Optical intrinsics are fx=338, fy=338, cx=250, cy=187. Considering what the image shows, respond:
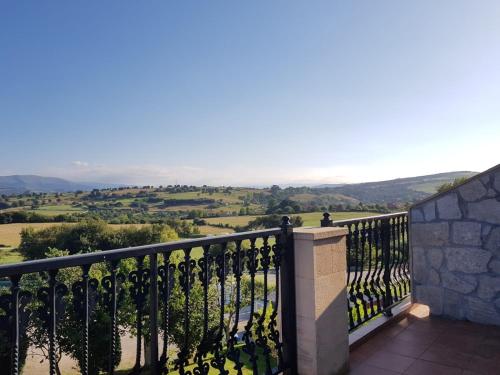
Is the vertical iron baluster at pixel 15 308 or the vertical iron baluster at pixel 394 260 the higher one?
the vertical iron baluster at pixel 15 308

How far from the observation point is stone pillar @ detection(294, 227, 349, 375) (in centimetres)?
257

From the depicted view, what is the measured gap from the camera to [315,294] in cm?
256

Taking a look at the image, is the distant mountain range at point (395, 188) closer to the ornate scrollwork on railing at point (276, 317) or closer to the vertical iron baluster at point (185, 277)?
the ornate scrollwork on railing at point (276, 317)

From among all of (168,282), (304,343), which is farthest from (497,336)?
(168,282)

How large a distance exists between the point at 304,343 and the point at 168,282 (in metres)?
1.29

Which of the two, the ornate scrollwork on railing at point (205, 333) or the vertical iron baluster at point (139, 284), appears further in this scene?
the ornate scrollwork on railing at point (205, 333)

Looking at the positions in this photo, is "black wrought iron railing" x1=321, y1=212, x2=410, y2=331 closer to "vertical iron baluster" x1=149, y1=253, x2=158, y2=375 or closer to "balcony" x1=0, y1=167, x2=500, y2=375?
"balcony" x1=0, y1=167, x2=500, y2=375

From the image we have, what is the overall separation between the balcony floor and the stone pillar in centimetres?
38

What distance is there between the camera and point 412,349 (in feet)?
10.3

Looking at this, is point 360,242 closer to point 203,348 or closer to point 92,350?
point 203,348

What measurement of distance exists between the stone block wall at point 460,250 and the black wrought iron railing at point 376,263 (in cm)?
23

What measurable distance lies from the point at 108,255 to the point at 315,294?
1.56m

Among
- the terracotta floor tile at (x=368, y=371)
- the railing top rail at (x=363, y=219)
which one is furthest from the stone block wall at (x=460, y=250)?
the terracotta floor tile at (x=368, y=371)

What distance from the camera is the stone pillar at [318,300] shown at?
2.57 meters
